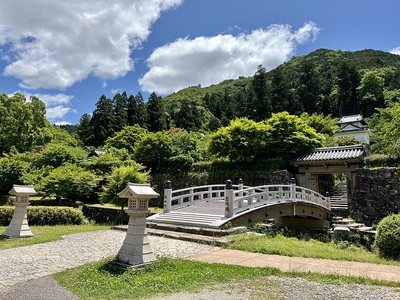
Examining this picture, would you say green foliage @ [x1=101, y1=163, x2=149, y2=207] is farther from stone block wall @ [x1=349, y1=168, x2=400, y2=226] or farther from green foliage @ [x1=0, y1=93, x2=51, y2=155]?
green foliage @ [x1=0, y1=93, x2=51, y2=155]

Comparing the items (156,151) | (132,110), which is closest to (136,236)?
(156,151)

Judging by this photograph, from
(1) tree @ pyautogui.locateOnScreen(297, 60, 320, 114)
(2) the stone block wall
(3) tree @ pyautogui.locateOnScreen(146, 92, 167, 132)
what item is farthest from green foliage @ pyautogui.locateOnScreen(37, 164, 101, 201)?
(1) tree @ pyautogui.locateOnScreen(297, 60, 320, 114)

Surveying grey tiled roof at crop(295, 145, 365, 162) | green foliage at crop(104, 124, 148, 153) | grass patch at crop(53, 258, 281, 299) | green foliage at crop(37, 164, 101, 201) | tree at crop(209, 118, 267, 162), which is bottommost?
grass patch at crop(53, 258, 281, 299)

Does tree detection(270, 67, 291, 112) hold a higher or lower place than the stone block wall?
higher

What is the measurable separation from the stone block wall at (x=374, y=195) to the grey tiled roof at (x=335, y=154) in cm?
124

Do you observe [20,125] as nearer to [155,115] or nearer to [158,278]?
[155,115]

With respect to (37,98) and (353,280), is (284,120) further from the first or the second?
(37,98)

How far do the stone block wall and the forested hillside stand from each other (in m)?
1.50

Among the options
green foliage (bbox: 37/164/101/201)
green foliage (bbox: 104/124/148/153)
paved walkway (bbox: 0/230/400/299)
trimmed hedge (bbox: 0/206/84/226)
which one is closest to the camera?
paved walkway (bbox: 0/230/400/299)

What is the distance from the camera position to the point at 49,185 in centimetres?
1780

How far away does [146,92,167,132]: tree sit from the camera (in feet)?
155

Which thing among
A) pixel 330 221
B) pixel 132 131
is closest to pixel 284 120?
pixel 330 221

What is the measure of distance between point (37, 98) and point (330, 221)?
32.0 metres

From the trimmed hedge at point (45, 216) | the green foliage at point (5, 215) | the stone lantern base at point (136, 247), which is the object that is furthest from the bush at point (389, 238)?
the green foliage at point (5, 215)
